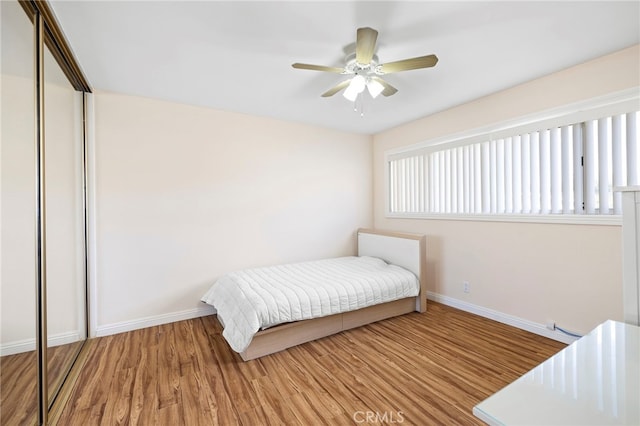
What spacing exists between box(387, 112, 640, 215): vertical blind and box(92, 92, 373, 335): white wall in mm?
A: 1533

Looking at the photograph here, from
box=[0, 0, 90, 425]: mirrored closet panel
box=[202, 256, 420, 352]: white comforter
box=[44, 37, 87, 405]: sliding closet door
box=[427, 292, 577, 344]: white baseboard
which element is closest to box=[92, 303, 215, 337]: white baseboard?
box=[44, 37, 87, 405]: sliding closet door

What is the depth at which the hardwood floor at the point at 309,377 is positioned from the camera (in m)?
1.70

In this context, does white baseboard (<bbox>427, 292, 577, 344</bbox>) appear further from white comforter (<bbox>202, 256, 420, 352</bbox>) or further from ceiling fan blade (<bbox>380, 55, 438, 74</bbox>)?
ceiling fan blade (<bbox>380, 55, 438, 74</bbox>)

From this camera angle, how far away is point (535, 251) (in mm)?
2682

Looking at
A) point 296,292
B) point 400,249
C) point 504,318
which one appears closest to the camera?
point 296,292

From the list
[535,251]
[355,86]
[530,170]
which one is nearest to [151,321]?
[355,86]

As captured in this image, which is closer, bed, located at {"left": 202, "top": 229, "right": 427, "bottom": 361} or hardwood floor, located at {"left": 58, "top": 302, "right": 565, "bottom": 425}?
hardwood floor, located at {"left": 58, "top": 302, "right": 565, "bottom": 425}

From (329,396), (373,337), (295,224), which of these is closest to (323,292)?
(373,337)

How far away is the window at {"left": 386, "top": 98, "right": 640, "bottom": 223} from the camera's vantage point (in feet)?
7.35

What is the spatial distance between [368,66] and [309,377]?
7.72ft

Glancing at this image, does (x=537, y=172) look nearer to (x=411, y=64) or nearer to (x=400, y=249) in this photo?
(x=400, y=249)

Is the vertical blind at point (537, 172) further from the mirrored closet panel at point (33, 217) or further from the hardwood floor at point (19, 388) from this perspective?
the hardwood floor at point (19, 388)

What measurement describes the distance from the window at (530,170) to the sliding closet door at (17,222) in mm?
3704

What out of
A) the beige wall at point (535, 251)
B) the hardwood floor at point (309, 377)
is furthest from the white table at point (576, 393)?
the beige wall at point (535, 251)
